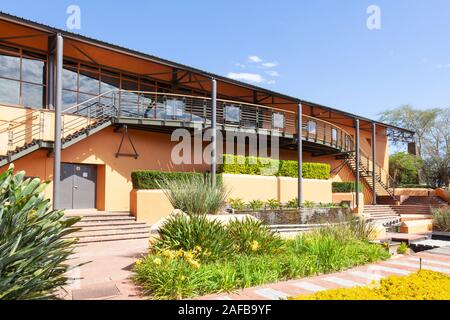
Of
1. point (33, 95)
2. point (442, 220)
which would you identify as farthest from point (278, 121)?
point (33, 95)

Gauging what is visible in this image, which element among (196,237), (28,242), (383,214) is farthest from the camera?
(383,214)

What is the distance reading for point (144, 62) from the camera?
1700cm

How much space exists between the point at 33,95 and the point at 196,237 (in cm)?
1188

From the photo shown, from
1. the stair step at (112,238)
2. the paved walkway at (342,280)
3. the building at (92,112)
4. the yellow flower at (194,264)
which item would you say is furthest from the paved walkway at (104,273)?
the building at (92,112)

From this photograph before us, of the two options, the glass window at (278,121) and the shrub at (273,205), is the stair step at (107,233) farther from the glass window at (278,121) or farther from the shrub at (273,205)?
the glass window at (278,121)

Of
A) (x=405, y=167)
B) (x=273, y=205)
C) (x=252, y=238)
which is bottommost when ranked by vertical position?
(x=252, y=238)

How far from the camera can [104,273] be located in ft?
23.4

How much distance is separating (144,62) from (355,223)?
12.0 meters

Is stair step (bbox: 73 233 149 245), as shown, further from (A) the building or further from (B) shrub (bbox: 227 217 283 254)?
(B) shrub (bbox: 227 217 283 254)

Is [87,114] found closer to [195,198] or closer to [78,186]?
[78,186]

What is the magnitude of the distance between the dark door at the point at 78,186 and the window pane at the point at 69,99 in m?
2.72

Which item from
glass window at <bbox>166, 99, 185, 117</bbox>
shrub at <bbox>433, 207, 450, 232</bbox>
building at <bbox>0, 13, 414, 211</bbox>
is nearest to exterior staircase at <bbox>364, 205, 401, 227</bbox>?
shrub at <bbox>433, 207, 450, 232</bbox>

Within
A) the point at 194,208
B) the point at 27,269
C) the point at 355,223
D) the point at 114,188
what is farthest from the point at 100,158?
the point at 27,269

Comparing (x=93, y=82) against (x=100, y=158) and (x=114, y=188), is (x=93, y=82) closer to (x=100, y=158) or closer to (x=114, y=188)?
(x=100, y=158)
